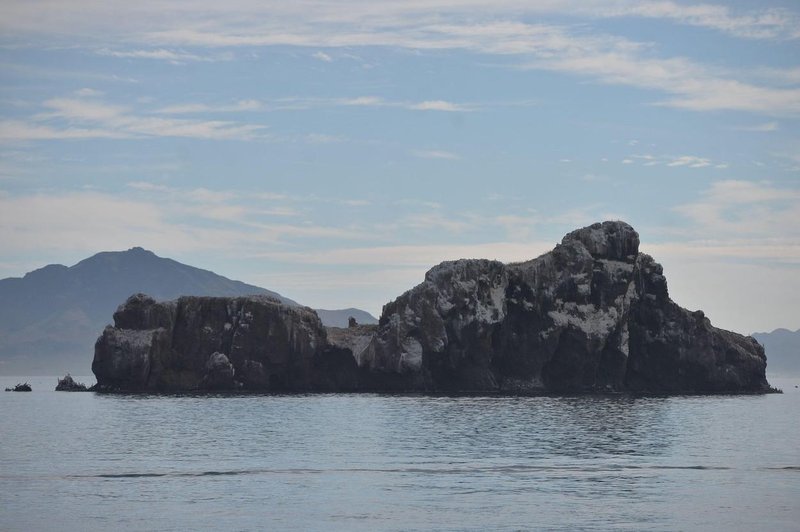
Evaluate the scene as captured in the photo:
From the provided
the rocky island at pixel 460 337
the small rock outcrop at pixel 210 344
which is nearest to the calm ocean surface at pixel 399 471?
the rocky island at pixel 460 337

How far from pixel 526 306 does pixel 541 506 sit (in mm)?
123593

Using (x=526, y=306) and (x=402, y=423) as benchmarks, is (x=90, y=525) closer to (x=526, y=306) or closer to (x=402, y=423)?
(x=402, y=423)

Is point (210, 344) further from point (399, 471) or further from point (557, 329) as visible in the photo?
point (399, 471)

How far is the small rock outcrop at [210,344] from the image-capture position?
7141 inches

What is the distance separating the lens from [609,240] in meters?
190

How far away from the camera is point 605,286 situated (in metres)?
186

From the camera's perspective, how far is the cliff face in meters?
180

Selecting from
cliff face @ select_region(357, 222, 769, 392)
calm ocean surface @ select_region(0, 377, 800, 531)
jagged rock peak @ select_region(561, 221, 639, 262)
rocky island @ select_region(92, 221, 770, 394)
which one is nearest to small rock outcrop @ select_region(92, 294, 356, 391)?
rocky island @ select_region(92, 221, 770, 394)

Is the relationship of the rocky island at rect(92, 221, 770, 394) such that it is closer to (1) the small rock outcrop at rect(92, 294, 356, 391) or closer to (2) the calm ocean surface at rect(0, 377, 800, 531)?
(1) the small rock outcrop at rect(92, 294, 356, 391)

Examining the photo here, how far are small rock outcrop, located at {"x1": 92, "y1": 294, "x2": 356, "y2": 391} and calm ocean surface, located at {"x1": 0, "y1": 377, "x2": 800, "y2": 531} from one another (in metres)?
44.9

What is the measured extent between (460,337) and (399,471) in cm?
10492

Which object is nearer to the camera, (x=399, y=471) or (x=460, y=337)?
(x=399, y=471)

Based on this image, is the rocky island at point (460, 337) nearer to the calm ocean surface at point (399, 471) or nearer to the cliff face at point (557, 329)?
the cliff face at point (557, 329)

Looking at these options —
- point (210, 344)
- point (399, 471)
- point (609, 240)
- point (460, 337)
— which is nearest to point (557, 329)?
point (460, 337)
